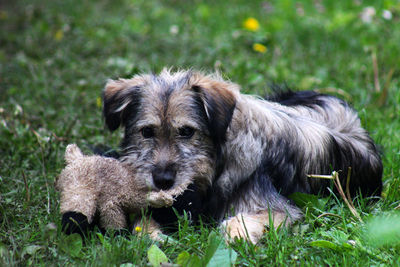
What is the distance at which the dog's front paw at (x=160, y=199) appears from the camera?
3.47 m

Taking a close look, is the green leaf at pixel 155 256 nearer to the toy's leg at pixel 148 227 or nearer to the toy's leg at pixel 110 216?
the toy's leg at pixel 148 227

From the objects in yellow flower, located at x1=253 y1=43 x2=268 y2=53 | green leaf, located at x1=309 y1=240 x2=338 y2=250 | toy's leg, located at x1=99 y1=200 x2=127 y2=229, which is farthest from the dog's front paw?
yellow flower, located at x1=253 y1=43 x2=268 y2=53

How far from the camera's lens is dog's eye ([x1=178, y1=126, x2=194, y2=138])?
380cm

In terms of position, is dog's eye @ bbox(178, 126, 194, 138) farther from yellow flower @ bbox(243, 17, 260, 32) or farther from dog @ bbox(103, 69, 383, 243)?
yellow flower @ bbox(243, 17, 260, 32)

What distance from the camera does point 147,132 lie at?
3.87 meters

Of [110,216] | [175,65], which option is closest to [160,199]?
[110,216]

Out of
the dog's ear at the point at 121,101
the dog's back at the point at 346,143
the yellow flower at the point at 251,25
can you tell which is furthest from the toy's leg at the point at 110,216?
the yellow flower at the point at 251,25

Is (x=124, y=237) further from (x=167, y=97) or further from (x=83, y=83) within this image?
(x=83, y=83)

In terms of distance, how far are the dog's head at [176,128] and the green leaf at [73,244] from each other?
0.64m

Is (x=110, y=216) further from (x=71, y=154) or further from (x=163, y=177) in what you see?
(x=71, y=154)

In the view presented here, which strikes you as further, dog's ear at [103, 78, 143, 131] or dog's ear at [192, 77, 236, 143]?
dog's ear at [103, 78, 143, 131]

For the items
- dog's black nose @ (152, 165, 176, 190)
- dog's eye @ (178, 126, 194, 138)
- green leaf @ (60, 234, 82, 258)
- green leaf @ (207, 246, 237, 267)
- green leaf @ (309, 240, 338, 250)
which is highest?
dog's eye @ (178, 126, 194, 138)

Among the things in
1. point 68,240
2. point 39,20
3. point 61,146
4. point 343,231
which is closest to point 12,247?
point 68,240

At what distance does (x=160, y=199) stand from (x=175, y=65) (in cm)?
367
